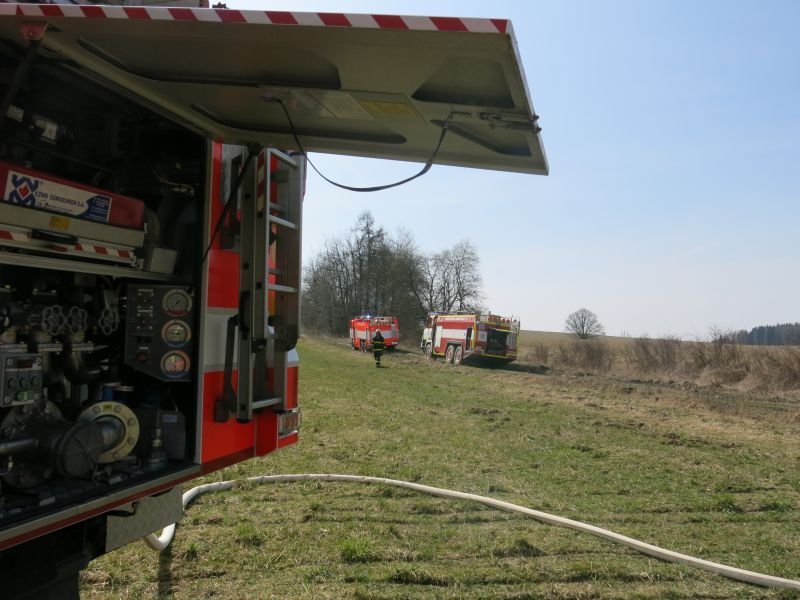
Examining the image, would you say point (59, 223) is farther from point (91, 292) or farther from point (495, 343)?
point (495, 343)

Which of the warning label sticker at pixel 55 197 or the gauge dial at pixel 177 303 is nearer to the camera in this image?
the warning label sticker at pixel 55 197

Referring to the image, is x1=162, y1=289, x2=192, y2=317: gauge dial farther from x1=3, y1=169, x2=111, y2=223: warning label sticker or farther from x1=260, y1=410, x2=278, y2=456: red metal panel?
x1=260, y1=410, x2=278, y2=456: red metal panel

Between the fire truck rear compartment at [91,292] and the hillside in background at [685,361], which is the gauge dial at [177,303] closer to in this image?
the fire truck rear compartment at [91,292]

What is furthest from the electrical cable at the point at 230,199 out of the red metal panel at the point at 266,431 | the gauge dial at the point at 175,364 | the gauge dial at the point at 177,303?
the red metal panel at the point at 266,431

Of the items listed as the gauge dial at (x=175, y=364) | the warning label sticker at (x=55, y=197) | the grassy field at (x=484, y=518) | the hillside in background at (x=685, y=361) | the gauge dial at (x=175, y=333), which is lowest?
the grassy field at (x=484, y=518)

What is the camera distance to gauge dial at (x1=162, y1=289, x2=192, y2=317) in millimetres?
2957

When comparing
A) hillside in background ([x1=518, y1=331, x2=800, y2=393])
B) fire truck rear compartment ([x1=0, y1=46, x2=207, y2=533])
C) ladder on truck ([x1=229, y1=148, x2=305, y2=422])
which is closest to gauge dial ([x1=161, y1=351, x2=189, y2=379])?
fire truck rear compartment ([x1=0, y1=46, x2=207, y2=533])

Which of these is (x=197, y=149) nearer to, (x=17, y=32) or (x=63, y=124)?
(x=63, y=124)

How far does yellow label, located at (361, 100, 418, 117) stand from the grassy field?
2871 mm

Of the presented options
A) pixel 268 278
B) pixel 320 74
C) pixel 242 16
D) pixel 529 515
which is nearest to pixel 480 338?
pixel 529 515

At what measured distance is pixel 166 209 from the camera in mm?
3088

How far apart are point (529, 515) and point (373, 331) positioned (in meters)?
30.6

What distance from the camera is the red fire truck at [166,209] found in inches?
81.1

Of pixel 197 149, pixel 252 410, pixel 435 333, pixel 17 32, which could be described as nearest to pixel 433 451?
pixel 252 410
